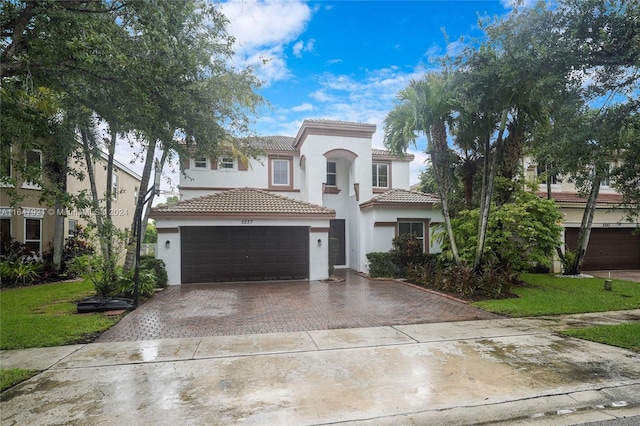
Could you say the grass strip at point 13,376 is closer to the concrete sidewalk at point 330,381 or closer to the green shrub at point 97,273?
the concrete sidewalk at point 330,381

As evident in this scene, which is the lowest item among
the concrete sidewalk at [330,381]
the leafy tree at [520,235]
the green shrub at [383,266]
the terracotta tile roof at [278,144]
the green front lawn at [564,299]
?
the green front lawn at [564,299]

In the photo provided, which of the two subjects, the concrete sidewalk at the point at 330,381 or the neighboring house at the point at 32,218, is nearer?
the concrete sidewalk at the point at 330,381

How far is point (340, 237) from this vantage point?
1984 cm

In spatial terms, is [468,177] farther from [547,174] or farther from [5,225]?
[5,225]

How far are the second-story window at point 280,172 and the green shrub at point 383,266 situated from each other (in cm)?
750

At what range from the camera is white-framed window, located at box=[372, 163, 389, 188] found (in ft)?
68.3

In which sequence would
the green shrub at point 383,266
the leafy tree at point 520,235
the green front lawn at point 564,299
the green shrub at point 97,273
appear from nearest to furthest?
the green front lawn at point 564,299 → the green shrub at point 97,273 → the leafy tree at point 520,235 → the green shrub at point 383,266

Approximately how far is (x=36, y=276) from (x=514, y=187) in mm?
19358

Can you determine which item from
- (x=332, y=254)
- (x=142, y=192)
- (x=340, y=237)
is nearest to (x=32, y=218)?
(x=142, y=192)

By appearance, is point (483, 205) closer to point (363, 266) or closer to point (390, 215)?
point (390, 215)

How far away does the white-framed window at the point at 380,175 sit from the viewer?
20.8 metres

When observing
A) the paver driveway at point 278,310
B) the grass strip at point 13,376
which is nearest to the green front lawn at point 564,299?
the paver driveway at point 278,310

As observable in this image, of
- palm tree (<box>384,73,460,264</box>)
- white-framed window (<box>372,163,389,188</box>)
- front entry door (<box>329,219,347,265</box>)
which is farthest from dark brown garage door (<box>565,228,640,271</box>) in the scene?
front entry door (<box>329,219,347,265</box>)

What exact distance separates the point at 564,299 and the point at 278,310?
841cm
